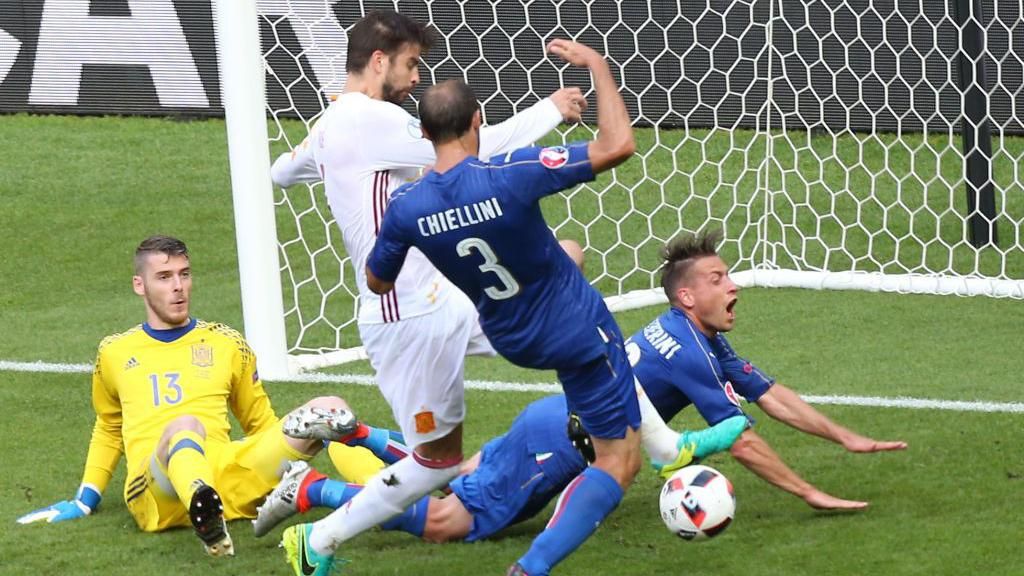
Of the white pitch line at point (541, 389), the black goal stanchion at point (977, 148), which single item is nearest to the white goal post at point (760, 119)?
the black goal stanchion at point (977, 148)

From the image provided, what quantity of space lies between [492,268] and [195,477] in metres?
1.37

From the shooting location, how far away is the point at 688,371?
18.4 feet

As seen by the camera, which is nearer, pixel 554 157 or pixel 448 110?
pixel 554 157

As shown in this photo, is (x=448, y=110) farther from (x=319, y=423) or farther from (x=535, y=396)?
(x=535, y=396)

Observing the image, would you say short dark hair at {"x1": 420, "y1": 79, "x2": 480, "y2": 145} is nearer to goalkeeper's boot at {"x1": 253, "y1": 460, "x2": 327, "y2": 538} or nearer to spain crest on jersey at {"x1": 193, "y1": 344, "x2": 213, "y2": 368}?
goalkeeper's boot at {"x1": 253, "y1": 460, "x2": 327, "y2": 538}

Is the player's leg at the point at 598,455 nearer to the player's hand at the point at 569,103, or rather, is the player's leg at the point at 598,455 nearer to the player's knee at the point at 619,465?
the player's knee at the point at 619,465

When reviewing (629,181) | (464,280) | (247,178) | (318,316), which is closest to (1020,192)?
(629,181)

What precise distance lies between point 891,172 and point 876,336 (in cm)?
310

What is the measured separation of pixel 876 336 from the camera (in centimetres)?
865

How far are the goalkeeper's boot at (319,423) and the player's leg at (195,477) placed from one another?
0.32 m

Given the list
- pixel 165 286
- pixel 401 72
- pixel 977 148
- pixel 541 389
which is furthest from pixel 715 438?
pixel 977 148

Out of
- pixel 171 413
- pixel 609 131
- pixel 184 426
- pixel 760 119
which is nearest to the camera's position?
pixel 609 131

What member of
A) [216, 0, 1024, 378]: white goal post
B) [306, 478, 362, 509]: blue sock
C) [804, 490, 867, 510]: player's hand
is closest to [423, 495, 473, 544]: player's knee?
[306, 478, 362, 509]: blue sock

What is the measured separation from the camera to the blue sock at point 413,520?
559 cm
